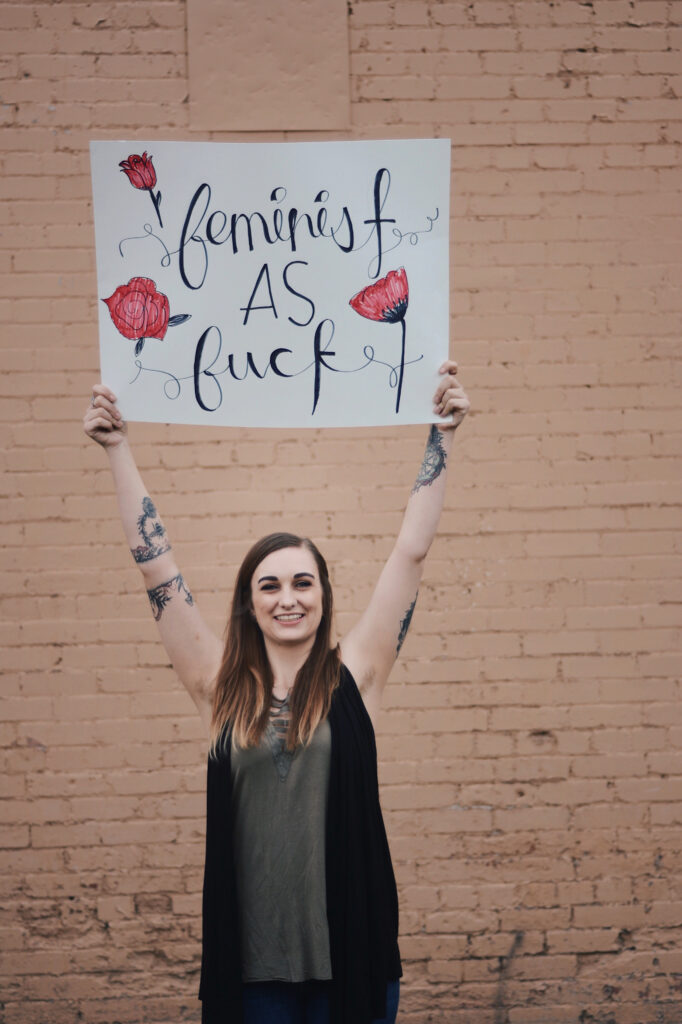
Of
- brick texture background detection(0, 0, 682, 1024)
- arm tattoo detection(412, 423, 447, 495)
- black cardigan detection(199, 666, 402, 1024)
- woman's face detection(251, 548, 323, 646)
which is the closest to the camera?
black cardigan detection(199, 666, 402, 1024)

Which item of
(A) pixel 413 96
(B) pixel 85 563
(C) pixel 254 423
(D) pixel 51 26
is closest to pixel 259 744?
(C) pixel 254 423

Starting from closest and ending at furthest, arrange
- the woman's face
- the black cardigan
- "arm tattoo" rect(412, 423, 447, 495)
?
the black cardigan < the woman's face < "arm tattoo" rect(412, 423, 447, 495)

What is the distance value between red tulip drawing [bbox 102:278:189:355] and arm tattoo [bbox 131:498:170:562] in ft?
1.33

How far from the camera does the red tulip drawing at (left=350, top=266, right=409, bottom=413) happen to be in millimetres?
2611

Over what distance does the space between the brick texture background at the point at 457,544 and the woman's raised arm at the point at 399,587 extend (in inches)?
55.1

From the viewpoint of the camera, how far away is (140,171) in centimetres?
259

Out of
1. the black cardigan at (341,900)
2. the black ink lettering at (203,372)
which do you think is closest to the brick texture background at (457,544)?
the black ink lettering at (203,372)

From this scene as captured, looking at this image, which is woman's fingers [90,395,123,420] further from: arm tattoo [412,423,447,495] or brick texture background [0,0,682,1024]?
brick texture background [0,0,682,1024]

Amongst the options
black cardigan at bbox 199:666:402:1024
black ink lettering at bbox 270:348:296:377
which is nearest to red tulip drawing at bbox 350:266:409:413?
black ink lettering at bbox 270:348:296:377

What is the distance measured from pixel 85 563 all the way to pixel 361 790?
1937 millimetres

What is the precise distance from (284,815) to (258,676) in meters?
0.32

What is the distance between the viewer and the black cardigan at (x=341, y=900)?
88.0 inches

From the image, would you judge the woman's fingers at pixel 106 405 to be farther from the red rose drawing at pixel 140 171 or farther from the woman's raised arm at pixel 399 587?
the woman's raised arm at pixel 399 587

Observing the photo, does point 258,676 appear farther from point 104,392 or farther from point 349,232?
point 349,232
